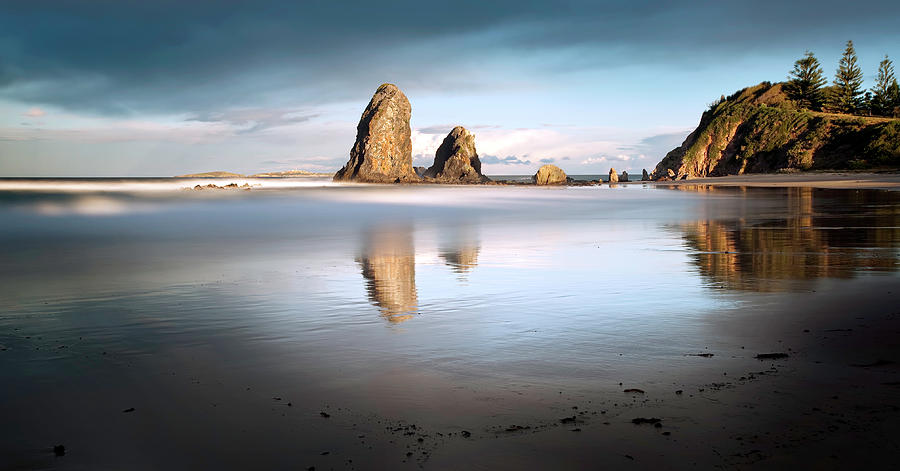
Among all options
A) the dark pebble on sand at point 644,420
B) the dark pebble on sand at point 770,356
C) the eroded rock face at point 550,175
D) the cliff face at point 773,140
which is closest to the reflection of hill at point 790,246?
the dark pebble on sand at point 770,356

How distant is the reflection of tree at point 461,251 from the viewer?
466 inches

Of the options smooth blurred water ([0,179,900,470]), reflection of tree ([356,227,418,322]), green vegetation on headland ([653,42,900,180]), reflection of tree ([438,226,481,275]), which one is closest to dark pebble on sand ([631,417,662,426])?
smooth blurred water ([0,179,900,470])

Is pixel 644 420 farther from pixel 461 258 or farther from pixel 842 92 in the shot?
pixel 842 92

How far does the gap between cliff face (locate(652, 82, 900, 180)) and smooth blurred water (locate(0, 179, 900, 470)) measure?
6011 centimetres

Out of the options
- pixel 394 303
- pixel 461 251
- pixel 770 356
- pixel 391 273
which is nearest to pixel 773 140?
pixel 461 251

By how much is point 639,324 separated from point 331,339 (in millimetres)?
3273

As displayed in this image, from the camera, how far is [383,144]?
374 ft

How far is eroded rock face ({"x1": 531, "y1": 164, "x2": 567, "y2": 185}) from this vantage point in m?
94.0

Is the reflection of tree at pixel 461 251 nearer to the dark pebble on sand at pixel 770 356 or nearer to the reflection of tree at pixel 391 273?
the reflection of tree at pixel 391 273

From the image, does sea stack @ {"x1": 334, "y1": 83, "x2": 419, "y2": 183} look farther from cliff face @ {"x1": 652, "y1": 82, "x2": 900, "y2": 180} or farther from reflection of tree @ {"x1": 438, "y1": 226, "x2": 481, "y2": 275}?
reflection of tree @ {"x1": 438, "y1": 226, "x2": 481, "y2": 275}

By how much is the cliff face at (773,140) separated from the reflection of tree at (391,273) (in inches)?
2634

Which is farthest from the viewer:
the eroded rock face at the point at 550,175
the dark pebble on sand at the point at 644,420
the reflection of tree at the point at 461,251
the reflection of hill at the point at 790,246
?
the eroded rock face at the point at 550,175

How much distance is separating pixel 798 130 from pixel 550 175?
3396 cm

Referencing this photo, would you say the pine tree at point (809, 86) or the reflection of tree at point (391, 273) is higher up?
the pine tree at point (809, 86)
